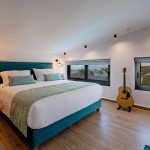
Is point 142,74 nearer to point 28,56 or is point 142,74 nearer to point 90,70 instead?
point 90,70

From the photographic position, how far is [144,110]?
10.7 feet

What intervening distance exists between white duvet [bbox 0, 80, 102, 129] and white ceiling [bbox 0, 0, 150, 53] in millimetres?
1339

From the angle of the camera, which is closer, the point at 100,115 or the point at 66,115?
the point at 66,115

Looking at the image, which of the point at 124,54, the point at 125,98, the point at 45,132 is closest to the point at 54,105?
the point at 45,132

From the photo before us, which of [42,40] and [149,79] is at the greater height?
[42,40]

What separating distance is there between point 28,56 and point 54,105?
8.97 feet

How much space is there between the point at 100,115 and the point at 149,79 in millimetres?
1638

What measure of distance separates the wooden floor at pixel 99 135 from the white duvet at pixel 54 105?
35cm

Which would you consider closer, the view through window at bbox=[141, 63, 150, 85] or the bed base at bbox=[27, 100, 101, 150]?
the bed base at bbox=[27, 100, 101, 150]

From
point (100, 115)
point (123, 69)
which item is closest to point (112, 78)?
point (123, 69)

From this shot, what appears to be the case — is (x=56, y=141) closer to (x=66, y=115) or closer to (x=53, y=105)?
(x=66, y=115)

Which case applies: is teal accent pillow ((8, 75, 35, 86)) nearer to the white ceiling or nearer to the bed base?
the white ceiling

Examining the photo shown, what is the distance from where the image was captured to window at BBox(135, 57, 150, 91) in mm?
3312

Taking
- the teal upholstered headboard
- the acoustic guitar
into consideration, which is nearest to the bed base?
the acoustic guitar
